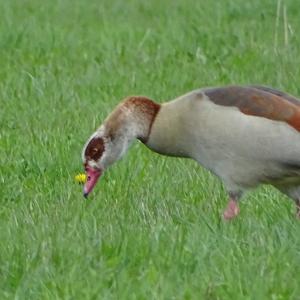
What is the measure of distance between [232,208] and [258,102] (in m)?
0.59

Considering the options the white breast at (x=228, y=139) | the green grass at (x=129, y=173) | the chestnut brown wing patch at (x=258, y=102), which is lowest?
the green grass at (x=129, y=173)

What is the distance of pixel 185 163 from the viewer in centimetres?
868

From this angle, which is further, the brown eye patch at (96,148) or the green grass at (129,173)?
the brown eye patch at (96,148)

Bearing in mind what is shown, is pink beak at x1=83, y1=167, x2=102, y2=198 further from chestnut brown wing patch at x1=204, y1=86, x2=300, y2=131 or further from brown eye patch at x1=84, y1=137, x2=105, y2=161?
chestnut brown wing patch at x1=204, y1=86, x2=300, y2=131

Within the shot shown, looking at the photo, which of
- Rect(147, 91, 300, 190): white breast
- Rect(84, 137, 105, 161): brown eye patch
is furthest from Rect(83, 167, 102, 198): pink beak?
Rect(147, 91, 300, 190): white breast

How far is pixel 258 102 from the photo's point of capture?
277 inches

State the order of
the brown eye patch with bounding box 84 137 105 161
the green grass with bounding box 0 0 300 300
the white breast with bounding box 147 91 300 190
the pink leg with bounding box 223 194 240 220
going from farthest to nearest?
the brown eye patch with bounding box 84 137 105 161 → the pink leg with bounding box 223 194 240 220 → the white breast with bounding box 147 91 300 190 → the green grass with bounding box 0 0 300 300

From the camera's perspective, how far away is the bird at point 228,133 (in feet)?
22.7

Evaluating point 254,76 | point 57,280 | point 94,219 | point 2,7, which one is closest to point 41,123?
point 254,76

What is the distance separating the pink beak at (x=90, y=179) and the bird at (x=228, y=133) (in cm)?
10

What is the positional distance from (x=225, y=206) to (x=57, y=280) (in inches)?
75.3

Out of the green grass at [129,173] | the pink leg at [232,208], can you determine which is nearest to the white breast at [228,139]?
the pink leg at [232,208]

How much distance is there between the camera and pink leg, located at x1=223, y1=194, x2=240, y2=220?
7095mm

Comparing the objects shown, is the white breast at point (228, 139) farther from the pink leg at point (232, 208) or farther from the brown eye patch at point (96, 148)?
the brown eye patch at point (96, 148)
